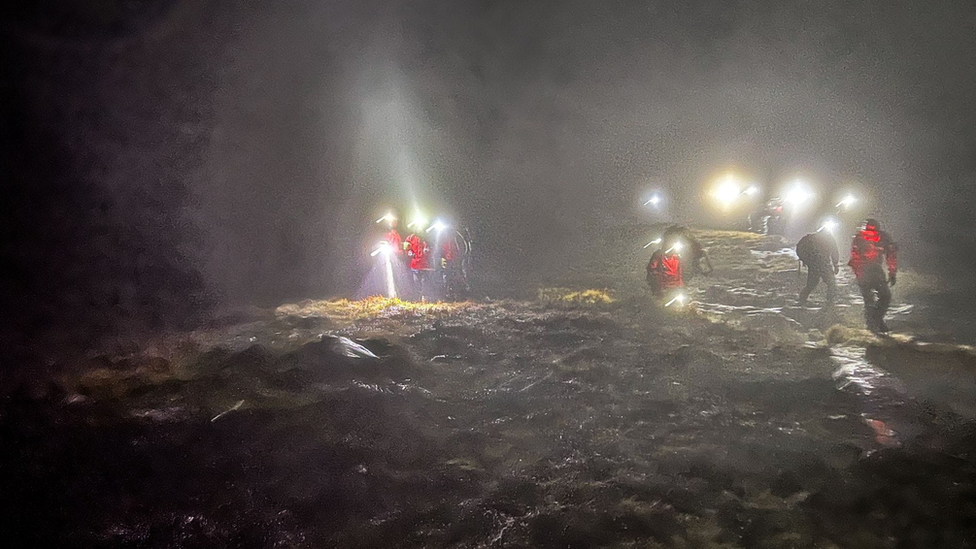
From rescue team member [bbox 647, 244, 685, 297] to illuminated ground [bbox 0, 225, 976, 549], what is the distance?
1.02 metres

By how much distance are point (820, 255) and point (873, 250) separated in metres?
2.12

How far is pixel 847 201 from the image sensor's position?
32.9 meters

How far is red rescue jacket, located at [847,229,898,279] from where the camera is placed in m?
9.55

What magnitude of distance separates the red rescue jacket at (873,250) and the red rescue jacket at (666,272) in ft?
10.5

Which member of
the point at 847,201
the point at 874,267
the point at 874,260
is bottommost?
the point at 874,267

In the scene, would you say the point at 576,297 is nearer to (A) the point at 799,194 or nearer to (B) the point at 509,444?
(B) the point at 509,444

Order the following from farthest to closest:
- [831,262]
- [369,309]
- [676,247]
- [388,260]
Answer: [388,260] < [369,309] < [831,262] < [676,247]

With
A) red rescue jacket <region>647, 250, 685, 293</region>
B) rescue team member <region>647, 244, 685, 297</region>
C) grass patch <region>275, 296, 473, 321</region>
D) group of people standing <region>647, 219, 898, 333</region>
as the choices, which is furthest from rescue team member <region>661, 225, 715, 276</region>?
grass patch <region>275, 296, 473, 321</region>

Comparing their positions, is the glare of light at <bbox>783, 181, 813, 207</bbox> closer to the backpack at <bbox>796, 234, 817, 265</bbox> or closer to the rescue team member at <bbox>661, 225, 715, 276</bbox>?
the backpack at <bbox>796, 234, 817, 265</bbox>

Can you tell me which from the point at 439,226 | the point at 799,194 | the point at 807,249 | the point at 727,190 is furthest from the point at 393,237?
the point at 727,190

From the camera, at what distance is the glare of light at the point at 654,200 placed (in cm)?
4556

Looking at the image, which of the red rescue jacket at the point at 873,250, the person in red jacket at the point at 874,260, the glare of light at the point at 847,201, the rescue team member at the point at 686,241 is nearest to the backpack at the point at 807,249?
the person in red jacket at the point at 874,260

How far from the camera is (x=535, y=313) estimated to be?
45.6 ft

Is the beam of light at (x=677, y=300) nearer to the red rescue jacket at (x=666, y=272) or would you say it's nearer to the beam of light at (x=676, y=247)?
the red rescue jacket at (x=666, y=272)
